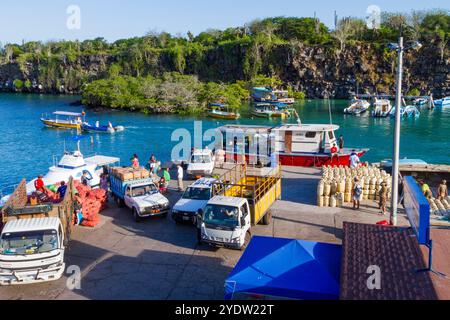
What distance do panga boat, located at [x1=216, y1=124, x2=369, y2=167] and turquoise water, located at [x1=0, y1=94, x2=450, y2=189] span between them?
1424 centimetres

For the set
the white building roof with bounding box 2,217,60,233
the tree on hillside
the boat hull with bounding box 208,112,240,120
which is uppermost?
the tree on hillside

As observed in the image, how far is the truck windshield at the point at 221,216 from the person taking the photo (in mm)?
15641

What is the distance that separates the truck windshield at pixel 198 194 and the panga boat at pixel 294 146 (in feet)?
37.6

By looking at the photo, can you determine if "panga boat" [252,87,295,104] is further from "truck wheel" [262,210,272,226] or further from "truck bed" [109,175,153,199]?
"truck wheel" [262,210,272,226]

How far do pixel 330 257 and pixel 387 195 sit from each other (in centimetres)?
1074

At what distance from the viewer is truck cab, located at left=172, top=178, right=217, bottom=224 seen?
1861cm

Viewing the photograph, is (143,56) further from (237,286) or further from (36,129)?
(237,286)

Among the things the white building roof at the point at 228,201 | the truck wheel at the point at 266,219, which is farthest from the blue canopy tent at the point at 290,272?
the truck wheel at the point at 266,219

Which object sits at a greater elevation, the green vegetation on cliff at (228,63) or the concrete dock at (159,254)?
the green vegetation on cliff at (228,63)

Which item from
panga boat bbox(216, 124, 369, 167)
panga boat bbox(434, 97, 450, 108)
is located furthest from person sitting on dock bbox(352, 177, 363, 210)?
panga boat bbox(434, 97, 450, 108)

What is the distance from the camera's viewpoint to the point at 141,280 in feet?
45.9

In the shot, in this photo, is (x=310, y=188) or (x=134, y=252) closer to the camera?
(x=134, y=252)

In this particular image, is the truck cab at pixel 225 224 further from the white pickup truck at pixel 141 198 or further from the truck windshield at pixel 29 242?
the truck windshield at pixel 29 242

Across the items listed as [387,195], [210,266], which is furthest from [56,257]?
[387,195]
